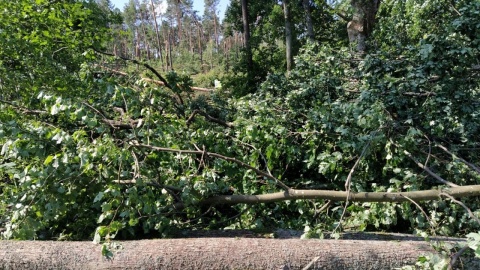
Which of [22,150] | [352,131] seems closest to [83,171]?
[22,150]

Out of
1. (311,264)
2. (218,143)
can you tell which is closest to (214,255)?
(311,264)

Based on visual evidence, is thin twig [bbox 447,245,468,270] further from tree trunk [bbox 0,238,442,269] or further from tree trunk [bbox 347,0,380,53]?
tree trunk [bbox 347,0,380,53]

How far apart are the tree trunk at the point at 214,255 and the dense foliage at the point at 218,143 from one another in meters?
0.14

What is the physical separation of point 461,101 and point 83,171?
302cm

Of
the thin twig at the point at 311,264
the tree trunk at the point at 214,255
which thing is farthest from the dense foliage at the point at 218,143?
the thin twig at the point at 311,264

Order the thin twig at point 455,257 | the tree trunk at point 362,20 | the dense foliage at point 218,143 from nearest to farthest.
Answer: the thin twig at point 455,257, the dense foliage at point 218,143, the tree trunk at point 362,20

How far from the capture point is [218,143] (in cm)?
318

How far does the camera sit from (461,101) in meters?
3.16

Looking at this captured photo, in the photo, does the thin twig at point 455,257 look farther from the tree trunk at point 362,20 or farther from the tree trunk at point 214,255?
the tree trunk at point 362,20

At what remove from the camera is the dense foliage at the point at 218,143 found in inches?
84.0

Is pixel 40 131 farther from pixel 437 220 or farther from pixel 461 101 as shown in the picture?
pixel 461 101

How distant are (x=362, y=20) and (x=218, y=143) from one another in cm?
404

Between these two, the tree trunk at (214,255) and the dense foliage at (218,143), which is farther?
the dense foliage at (218,143)

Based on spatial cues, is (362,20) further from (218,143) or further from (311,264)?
(311,264)
